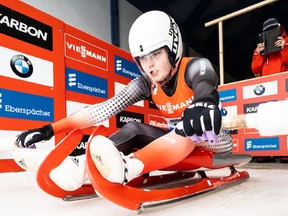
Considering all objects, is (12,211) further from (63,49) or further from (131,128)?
(63,49)

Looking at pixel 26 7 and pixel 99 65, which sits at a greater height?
pixel 26 7

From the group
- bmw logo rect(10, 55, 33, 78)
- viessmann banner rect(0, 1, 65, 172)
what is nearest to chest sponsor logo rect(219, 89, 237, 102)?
viessmann banner rect(0, 1, 65, 172)

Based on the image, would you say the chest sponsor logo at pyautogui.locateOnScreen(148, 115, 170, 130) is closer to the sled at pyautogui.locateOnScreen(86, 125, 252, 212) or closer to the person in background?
the person in background

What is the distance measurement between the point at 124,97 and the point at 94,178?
858 mm

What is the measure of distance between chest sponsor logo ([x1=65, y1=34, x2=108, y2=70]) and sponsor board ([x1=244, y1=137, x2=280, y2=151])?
6.86 ft

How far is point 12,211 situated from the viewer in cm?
119

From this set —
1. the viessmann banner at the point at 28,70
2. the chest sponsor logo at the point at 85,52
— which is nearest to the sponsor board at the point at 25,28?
the viessmann banner at the point at 28,70

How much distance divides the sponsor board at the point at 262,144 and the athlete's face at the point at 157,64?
8.69 feet

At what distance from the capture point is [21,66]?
2.50m

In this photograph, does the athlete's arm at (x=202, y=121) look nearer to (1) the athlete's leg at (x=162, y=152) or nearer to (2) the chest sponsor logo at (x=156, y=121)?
(1) the athlete's leg at (x=162, y=152)

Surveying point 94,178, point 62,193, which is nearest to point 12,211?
point 62,193

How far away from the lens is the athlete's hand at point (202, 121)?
100 centimetres

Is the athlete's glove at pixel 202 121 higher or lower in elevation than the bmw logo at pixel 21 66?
lower

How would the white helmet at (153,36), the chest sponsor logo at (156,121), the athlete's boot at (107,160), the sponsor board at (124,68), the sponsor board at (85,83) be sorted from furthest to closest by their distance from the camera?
the chest sponsor logo at (156,121), the sponsor board at (124,68), the sponsor board at (85,83), the white helmet at (153,36), the athlete's boot at (107,160)
